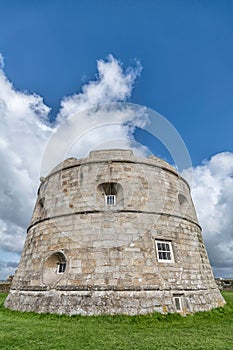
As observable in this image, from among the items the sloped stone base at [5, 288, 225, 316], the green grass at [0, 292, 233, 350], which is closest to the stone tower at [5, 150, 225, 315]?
the sloped stone base at [5, 288, 225, 316]

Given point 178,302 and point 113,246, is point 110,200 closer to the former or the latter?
point 113,246

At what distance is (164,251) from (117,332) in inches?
147

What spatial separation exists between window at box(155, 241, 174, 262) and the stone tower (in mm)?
36

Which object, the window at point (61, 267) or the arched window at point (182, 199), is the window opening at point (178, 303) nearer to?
the window at point (61, 267)

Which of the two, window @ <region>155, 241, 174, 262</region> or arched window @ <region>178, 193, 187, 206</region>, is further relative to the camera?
arched window @ <region>178, 193, 187, 206</region>

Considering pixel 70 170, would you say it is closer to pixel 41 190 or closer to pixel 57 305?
pixel 41 190

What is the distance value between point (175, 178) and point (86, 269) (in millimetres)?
5975

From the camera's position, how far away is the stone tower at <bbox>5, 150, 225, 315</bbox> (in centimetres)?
773

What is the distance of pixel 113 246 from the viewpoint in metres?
8.30

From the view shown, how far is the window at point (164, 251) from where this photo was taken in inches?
344

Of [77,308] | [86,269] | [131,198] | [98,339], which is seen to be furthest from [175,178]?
[98,339]

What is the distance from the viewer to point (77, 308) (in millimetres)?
7434

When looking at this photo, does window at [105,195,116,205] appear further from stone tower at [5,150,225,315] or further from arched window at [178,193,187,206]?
arched window at [178,193,187,206]

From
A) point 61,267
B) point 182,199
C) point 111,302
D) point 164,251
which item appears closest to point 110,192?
point 164,251
